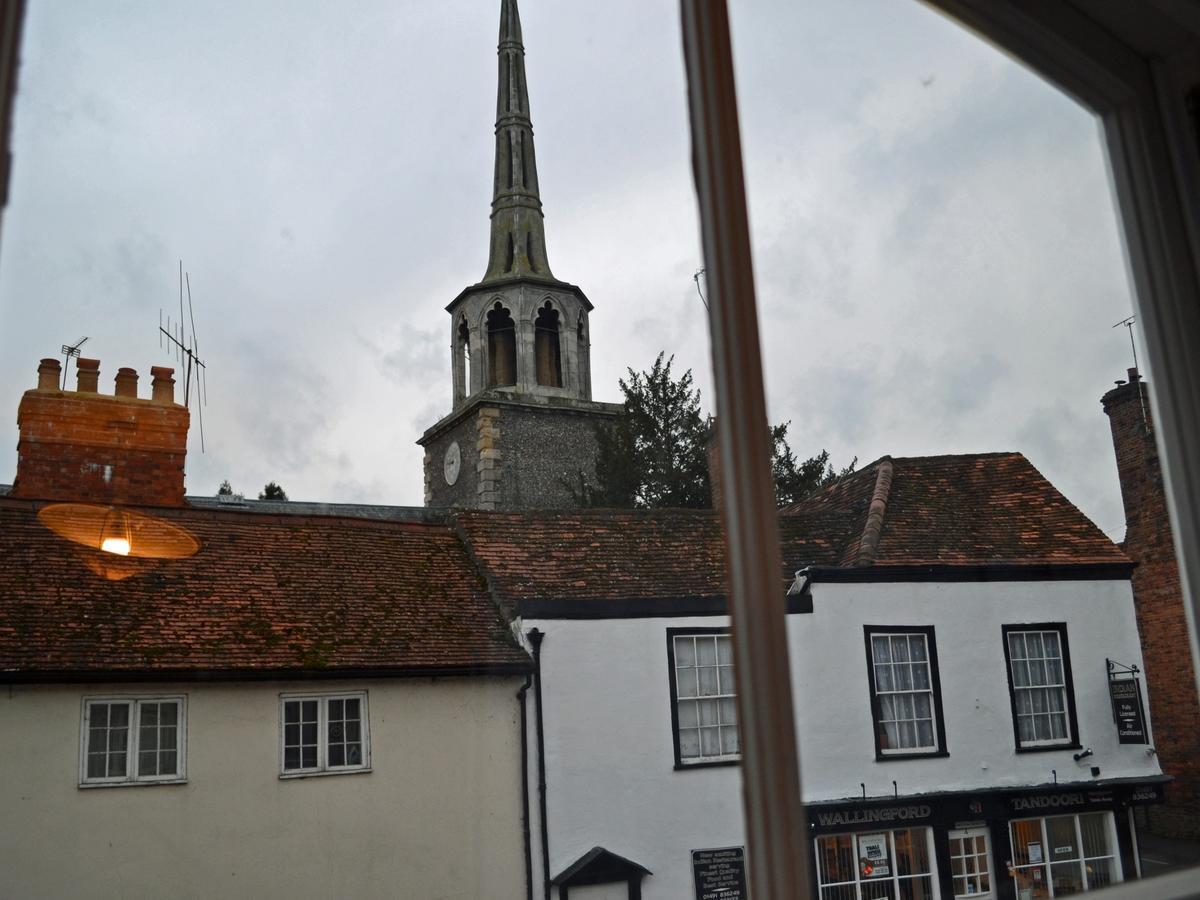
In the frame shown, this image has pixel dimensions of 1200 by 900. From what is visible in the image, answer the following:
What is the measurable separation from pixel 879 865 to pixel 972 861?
2.36ft

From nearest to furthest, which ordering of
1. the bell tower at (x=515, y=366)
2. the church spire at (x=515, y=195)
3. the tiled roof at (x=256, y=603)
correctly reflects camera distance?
1. the church spire at (x=515, y=195)
2. the bell tower at (x=515, y=366)
3. the tiled roof at (x=256, y=603)

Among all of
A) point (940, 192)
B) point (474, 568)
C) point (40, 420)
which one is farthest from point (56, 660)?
point (940, 192)

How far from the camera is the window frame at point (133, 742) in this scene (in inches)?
116

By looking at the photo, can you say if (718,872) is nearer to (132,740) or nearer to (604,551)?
(604,551)

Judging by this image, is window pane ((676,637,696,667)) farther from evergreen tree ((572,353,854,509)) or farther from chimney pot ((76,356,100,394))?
chimney pot ((76,356,100,394))

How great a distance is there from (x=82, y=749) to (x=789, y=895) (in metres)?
2.93

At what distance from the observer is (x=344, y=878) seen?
3.30m

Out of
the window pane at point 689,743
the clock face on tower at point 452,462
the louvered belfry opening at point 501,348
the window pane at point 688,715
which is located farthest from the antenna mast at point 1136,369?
the clock face on tower at point 452,462

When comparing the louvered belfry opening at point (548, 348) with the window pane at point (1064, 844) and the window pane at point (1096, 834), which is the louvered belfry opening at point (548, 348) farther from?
the window pane at point (1096, 834)

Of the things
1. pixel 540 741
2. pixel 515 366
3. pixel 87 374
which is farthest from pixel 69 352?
pixel 515 366

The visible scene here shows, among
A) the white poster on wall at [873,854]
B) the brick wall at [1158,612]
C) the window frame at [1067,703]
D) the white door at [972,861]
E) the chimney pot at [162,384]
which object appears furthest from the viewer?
the window frame at [1067,703]

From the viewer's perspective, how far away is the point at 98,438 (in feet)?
9.49

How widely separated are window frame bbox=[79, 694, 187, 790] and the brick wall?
9.16 ft

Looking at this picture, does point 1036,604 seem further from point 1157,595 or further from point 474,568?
point 474,568
